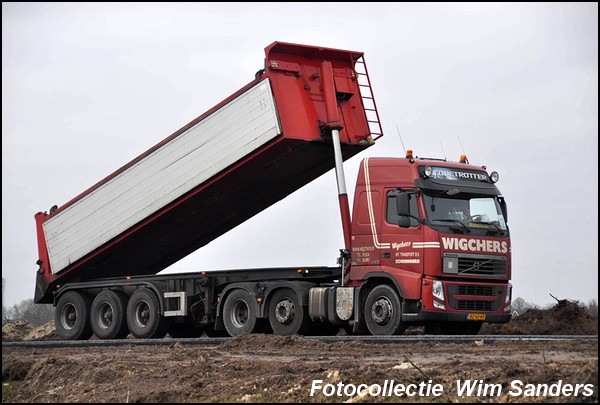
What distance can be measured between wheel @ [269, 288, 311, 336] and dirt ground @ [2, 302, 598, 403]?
2.06 m

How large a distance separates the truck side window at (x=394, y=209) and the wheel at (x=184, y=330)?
6220 mm

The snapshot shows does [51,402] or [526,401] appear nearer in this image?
[526,401]

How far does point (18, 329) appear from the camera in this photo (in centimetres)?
2803

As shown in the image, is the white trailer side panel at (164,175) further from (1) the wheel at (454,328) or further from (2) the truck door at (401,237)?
(1) the wheel at (454,328)

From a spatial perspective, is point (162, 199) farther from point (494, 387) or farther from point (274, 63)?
point (494, 387)

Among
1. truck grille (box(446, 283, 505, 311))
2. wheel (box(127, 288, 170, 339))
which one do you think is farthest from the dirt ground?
wheel (box(127, 288, 170, 339))

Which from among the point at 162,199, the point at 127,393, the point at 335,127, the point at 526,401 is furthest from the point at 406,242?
the point at 526,401

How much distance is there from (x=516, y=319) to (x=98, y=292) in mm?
8808

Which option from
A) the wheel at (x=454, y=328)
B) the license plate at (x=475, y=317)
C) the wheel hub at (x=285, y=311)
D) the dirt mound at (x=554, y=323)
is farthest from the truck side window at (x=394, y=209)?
the dirt mound at (x=554, y=323)

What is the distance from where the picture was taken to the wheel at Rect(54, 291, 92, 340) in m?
21.5

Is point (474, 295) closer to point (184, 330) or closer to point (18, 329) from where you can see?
point (184, 330)

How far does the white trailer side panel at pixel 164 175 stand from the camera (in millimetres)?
17094

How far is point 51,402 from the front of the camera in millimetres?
11750

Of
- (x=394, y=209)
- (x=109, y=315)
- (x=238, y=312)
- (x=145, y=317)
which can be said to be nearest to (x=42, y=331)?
(x=109, y=315)
